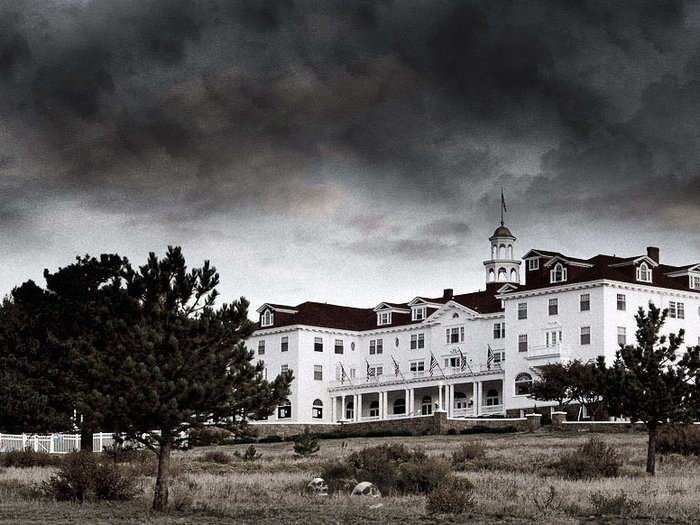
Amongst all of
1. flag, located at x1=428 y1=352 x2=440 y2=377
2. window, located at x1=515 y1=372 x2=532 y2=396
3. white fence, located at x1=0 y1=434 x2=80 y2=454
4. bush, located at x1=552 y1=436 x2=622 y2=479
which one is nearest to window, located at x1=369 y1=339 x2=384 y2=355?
flag, located at x1=428 y1=352 x2=440 y2=377

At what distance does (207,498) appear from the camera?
34.8 meters

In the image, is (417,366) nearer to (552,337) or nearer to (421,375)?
(421,375)

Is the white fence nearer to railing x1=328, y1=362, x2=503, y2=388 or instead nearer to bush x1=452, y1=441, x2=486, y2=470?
bush x1=452, y1=441, x2=486, y2=470

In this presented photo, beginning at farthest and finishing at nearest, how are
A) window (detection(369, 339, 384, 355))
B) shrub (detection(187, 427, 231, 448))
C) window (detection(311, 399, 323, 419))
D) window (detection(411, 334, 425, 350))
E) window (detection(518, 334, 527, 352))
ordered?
1. window (detection(369, 339, 384, 355))
2. window (detection(311, 399, 323, 419))
3. window (detection(411, 334, 425, 350))
4. window (detection(518, 334, 527, 352))
5. shrub (detection(187, 427, 231, 448))

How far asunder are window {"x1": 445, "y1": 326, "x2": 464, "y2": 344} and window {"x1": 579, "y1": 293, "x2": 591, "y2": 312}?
536 inches

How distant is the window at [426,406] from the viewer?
103562mm

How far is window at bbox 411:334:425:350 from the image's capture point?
350ft

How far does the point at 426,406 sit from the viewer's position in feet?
342

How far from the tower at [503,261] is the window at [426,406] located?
11.2 meters

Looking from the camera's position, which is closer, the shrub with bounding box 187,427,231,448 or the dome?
the shrub with bounding box 187,427,231,448

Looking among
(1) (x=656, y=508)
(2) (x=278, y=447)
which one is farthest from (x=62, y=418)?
(1) (x=656, y=508)

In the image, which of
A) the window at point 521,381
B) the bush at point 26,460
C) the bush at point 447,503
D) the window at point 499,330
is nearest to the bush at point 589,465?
the bush at point 447,503

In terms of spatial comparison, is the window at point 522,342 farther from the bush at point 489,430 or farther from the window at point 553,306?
the bush at point 489,430

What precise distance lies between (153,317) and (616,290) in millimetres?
64336
